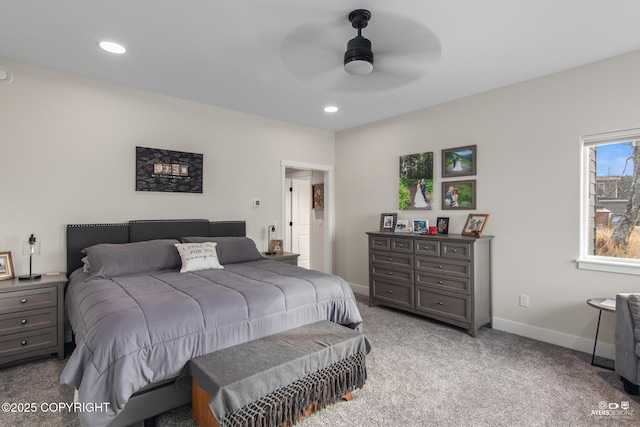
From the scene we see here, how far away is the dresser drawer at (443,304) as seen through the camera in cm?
337

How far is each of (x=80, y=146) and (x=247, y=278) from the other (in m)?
2.14

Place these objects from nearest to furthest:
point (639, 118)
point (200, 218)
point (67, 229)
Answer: point (639, 118) < point (67, 229) < point (200, 218)

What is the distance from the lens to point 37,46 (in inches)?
103

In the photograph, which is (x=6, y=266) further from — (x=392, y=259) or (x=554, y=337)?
(x=554, y=337)

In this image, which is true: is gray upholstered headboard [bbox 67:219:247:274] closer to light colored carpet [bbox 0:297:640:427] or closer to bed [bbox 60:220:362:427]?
bed [bbox 60:220:362:427]

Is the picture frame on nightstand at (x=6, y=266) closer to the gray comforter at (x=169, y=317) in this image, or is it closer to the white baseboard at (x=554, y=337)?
the gray comforter at (x=169, y=317)

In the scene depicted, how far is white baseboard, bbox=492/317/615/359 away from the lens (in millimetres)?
2799

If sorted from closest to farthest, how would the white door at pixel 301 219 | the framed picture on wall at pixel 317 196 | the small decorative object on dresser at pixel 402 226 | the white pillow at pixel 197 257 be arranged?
1. the white pillow at pixel 197 257
2. the small decorative object on dresser at pixel 402 226
3. the framed picture on wall at pixel 317 196
4. the white door at pixel 301 219

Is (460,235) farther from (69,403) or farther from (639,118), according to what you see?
(69,403)

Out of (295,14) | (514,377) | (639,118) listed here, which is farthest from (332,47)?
(514,377)

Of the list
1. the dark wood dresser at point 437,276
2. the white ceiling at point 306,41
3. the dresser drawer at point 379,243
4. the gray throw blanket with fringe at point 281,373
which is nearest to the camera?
the gray throw blanket with fringe at point 281,373

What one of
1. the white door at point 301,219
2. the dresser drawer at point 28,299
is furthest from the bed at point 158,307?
the white door at point 301,219

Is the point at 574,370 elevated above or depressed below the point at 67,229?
below

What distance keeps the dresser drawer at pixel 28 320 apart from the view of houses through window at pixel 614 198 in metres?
4.75
